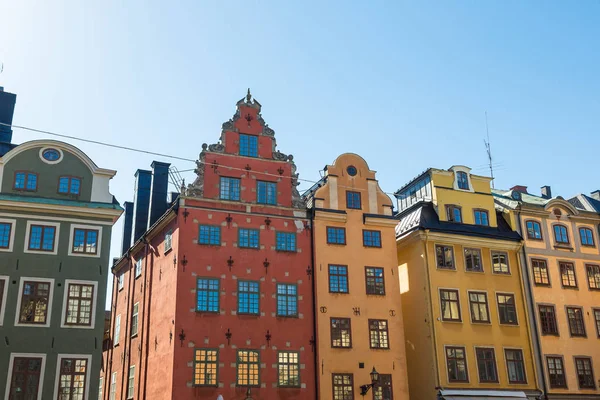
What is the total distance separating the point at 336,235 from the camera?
35.9 m

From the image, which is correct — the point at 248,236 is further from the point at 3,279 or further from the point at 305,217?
the point at 3,279

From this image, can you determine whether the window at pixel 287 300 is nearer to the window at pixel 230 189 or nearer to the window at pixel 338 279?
the window at pixel 338 279

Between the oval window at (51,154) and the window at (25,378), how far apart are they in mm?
9392

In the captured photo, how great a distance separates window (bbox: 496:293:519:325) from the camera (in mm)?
38344

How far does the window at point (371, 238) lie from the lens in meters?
36.5

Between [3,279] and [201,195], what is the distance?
32.2ft

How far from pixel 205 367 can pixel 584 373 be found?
74.4 ft

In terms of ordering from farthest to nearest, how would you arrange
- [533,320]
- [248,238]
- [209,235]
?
1. [533,320]
2. [248,238]
3. [209,235]

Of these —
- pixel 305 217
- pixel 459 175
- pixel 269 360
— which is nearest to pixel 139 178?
pixel 305 217

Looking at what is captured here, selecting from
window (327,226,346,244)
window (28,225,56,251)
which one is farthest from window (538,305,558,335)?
window (28,225,56,251)

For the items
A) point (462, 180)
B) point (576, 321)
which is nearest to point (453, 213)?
point (462, 180)

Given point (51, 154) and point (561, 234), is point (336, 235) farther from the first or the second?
point (561, 234)

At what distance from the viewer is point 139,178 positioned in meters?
41.2

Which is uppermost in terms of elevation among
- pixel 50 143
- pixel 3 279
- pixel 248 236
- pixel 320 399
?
pixel 50 143
